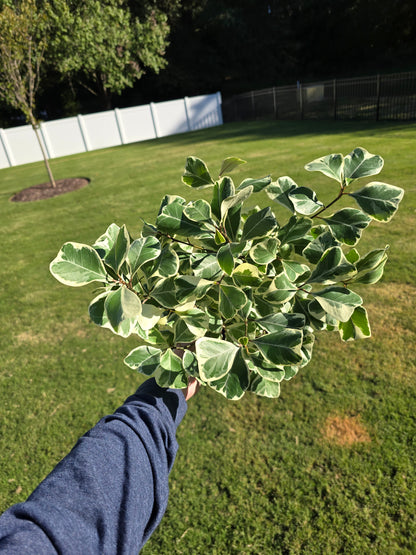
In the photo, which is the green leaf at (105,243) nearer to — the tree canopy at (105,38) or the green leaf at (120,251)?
the green leaf at (120,251)

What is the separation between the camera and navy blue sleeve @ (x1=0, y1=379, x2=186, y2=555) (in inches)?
31.3

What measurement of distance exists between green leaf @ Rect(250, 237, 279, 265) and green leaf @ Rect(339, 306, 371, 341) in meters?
0.27

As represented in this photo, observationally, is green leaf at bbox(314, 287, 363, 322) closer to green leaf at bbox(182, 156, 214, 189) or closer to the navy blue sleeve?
green leaf at bbox(182, 156, 214, 189)

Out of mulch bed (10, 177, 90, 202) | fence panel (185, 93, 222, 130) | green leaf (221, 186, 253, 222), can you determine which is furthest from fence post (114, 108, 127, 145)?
green leaf (221, 186, 253, 222)

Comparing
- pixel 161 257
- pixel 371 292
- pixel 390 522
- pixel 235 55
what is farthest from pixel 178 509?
pixel 235 55

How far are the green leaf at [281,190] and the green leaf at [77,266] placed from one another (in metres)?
0.53

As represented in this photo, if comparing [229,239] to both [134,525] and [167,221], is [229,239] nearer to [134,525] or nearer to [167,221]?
[167,221]

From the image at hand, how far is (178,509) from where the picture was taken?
7.28ft

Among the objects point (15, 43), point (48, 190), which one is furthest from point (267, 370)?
point (48, 190)

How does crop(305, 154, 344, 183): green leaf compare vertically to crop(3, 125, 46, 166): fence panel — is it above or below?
above

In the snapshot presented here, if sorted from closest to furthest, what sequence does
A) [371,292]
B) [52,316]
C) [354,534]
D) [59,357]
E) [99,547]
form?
[99,547] → [354,534] → [59,357] → [371,292] → [52,316]

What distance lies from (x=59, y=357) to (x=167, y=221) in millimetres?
3285

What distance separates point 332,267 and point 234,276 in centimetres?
25

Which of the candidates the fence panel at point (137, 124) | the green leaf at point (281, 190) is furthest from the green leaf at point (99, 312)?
the fence panel at point (137, 124)
